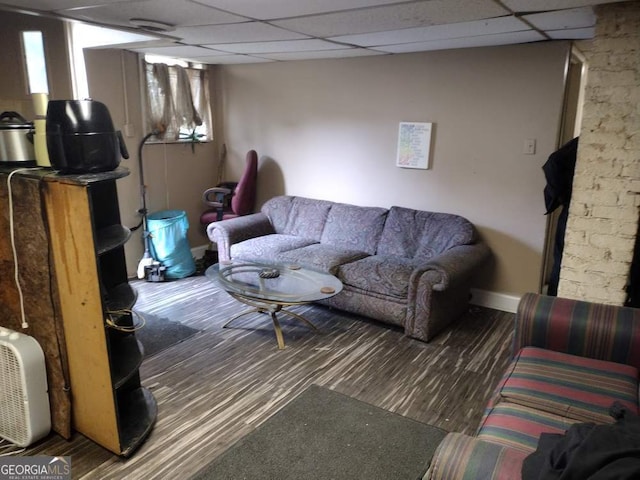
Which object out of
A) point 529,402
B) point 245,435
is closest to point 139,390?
point 245,435

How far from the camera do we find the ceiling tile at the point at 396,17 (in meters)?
2.37

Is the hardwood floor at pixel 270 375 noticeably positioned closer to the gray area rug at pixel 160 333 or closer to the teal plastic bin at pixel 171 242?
the gray area rug at pixel 160 333

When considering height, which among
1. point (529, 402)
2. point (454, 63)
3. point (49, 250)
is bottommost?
point (529, 402)

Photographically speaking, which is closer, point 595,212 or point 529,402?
point 529,402

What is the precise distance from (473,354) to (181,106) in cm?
370

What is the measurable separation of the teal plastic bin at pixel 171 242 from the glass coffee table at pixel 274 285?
1.03m

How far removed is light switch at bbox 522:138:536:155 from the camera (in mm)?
3650

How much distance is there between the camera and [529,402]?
1.87m

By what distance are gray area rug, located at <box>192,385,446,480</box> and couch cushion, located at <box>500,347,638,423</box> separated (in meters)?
0.57

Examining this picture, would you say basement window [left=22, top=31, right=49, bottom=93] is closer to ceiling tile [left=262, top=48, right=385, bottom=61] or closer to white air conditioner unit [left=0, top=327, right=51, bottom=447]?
ceiling tile [left=262, top=48, right=385, bottom=61]

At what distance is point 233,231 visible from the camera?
14.6 ft

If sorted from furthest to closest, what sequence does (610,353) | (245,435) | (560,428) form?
(245,435)
(610,353)
(560,428)

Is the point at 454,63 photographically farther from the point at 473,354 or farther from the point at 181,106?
the point at 181,106

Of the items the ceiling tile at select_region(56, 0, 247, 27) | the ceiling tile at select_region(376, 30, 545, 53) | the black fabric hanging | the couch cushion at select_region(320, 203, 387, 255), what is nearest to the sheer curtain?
the ceiling tile at select_region(56, 0, 247, 27)
